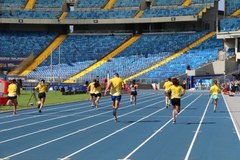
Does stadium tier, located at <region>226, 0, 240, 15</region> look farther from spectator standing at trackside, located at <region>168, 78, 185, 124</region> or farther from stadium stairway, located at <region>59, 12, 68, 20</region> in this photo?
spectator standing at trackside, located at <region>168, 78, 185, 124</region>

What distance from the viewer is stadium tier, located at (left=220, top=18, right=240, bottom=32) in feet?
218

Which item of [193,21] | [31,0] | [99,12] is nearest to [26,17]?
[31,0]

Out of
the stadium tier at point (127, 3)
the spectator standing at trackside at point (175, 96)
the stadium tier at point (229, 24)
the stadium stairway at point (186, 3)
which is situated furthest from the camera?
the stadium tier at point (127, 3)

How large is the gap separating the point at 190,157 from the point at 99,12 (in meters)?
66.9

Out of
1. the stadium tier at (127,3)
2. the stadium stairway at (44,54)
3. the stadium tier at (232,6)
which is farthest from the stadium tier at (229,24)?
the stadium stairway at (44,54)

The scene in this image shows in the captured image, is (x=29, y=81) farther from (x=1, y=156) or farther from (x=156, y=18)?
(x=1, y=156)

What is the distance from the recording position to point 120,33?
248 ft

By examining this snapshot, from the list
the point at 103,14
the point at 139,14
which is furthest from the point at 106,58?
the point at 139,14

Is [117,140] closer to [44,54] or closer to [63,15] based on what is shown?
[44,54]

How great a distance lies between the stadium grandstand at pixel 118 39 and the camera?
206ft

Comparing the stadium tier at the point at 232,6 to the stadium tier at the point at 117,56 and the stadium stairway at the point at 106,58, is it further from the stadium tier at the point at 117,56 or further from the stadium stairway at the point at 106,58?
the stadium stairway at the point at 106,58

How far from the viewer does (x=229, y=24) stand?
6769 cm

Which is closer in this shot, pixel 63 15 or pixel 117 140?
pixel 117 140

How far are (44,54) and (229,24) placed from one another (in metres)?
24.9
